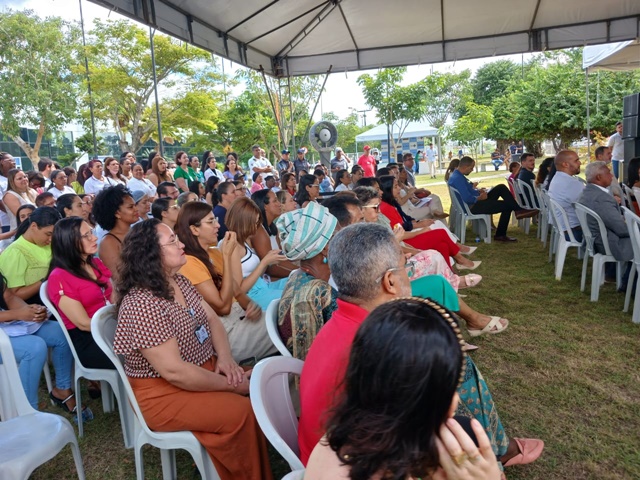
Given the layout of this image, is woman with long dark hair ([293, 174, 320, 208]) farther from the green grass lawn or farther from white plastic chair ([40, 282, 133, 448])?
white plastic chair ([40, 282, 133, 448])

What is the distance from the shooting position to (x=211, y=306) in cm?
282

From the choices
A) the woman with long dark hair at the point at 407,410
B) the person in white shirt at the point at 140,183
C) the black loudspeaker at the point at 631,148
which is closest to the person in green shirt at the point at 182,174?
the person in white shirt at the point at 140,183

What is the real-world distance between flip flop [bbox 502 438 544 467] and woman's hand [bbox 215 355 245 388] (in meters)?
1.23

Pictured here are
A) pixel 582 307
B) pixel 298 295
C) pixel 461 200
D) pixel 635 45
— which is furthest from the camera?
pixel 635 45

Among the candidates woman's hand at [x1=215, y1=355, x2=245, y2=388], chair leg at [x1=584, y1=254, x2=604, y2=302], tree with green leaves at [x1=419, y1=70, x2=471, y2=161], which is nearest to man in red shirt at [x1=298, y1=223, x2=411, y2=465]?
woman's hand at [x1=215, y1=355, x2=245, y2=388]

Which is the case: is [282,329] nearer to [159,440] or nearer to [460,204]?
[159,440]

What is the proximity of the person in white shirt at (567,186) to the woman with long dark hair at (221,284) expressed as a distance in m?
3.73

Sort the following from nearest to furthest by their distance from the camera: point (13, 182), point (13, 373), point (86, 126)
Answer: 1. point (13, 373)
2. point (13, 182)
3. point (86, 126)

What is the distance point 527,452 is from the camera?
7.53 feet

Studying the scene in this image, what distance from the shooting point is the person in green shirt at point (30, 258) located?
3.29 metres

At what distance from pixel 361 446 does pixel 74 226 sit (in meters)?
2.49

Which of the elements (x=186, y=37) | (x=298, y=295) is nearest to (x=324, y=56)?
(x=186, y=37)

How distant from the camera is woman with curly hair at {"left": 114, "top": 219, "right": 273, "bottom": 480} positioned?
2.01m

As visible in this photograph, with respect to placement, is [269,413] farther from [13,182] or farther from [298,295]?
[13,182]
